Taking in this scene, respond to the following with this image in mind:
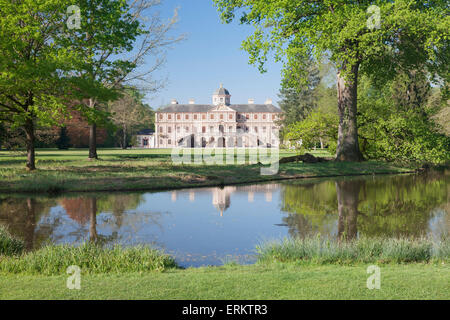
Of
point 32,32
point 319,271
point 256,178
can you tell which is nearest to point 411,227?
point 319,271

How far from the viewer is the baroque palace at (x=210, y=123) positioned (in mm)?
90688

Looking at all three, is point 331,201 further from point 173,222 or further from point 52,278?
point 52,278

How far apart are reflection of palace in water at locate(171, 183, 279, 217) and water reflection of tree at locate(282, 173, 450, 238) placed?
643 millimetres

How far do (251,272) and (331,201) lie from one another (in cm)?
771

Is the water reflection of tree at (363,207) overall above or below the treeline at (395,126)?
below

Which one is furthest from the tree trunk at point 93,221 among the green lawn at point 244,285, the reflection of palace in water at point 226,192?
the green lawn at point 244,285

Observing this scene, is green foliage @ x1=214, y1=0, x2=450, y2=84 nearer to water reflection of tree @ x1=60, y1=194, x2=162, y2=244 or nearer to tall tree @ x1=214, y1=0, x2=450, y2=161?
tall tree @ x1=214, y1=0, x2=450, y2=161

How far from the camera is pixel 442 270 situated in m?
5.02

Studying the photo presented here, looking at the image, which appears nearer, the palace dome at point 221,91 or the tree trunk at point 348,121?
the tree trunk at point 348,121

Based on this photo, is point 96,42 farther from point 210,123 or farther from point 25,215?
point 210,123

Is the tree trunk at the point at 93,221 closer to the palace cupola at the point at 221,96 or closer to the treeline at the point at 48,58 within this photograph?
the treeline at the point at 48,58

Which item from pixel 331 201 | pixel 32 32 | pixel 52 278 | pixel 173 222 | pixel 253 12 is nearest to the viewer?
pixel 52 278

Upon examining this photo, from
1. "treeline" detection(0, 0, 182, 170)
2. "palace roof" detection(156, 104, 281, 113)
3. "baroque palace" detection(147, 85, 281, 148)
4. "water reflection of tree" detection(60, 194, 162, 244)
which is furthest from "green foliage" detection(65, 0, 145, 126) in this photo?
"palace roof" detection(156, 104, 281, 113)

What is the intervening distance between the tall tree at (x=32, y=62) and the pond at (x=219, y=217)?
4980 mm
